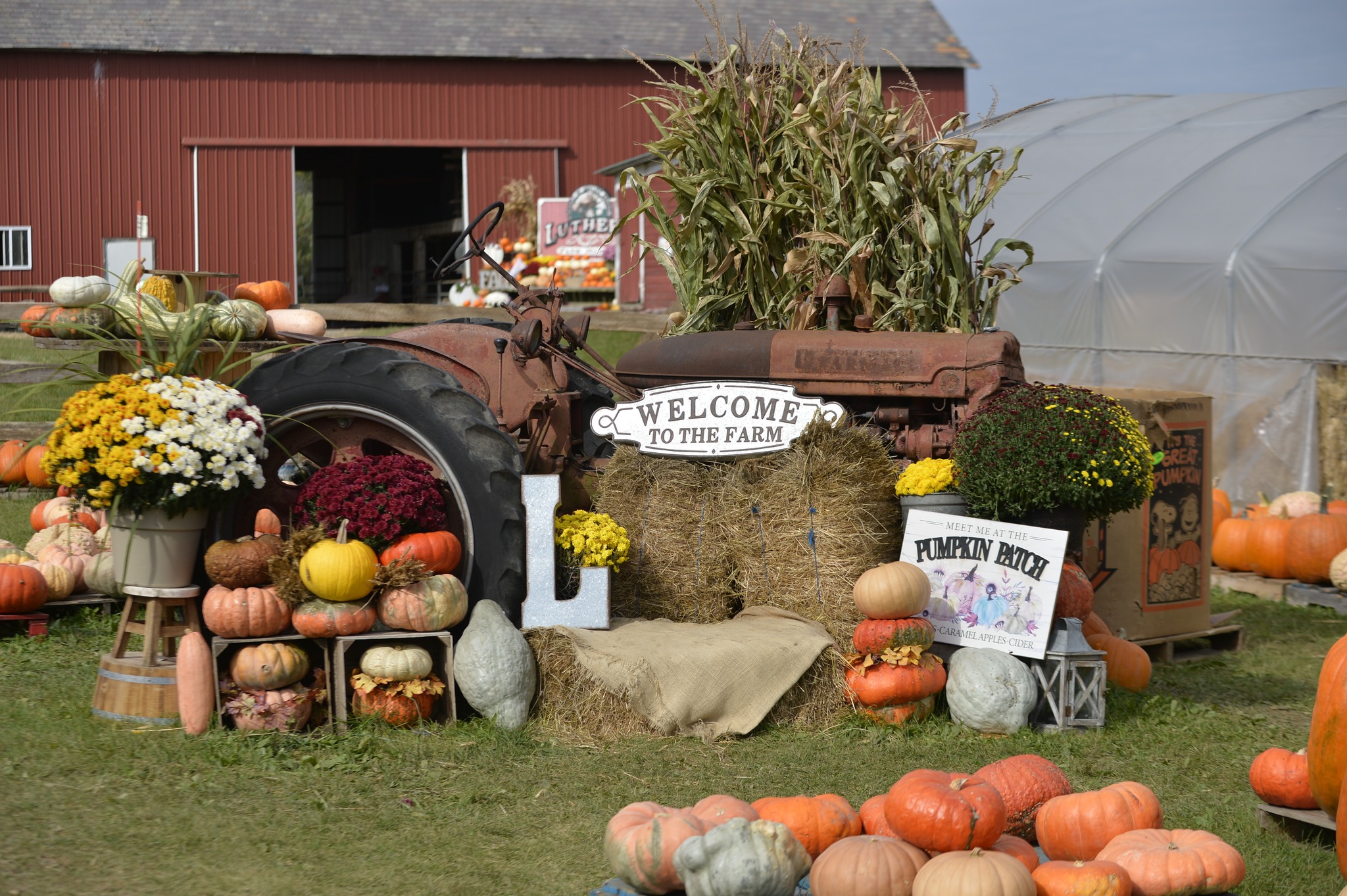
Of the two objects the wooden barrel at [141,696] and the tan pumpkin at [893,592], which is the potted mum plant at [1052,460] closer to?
the tan pumpkin at [893,592]

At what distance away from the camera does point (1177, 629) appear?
646cm

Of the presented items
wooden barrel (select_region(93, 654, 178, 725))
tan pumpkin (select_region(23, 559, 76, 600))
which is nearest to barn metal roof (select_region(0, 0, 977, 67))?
tan pumpkin (select_region(23, 559, 76, 600))

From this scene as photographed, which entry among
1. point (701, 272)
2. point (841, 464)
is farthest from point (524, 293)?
point (841, 464)

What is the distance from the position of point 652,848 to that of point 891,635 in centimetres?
218

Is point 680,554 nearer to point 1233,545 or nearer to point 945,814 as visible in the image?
point 945,814

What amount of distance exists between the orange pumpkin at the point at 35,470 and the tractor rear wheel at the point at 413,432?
446 cm

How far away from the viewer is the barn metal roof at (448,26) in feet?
63.5

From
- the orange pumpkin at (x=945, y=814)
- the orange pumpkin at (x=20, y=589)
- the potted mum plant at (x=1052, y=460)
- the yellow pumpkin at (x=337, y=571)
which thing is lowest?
the orange pumpkin at (x=945, y=814)

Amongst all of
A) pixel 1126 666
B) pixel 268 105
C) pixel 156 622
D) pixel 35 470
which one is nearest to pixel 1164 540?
pixel 1126 666

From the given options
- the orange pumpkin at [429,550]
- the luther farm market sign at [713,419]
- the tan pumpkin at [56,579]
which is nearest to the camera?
the orange pumpkin at [429,550]

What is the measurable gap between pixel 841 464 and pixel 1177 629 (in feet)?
7.67

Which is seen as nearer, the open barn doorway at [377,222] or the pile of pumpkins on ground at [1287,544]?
the pile of pumpkins on ground at [1287,544]

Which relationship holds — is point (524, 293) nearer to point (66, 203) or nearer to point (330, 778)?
point (330, 778)

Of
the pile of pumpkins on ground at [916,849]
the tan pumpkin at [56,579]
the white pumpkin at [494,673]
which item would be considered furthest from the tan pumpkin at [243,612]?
the pile of pumpkins on ground at [916,849]
